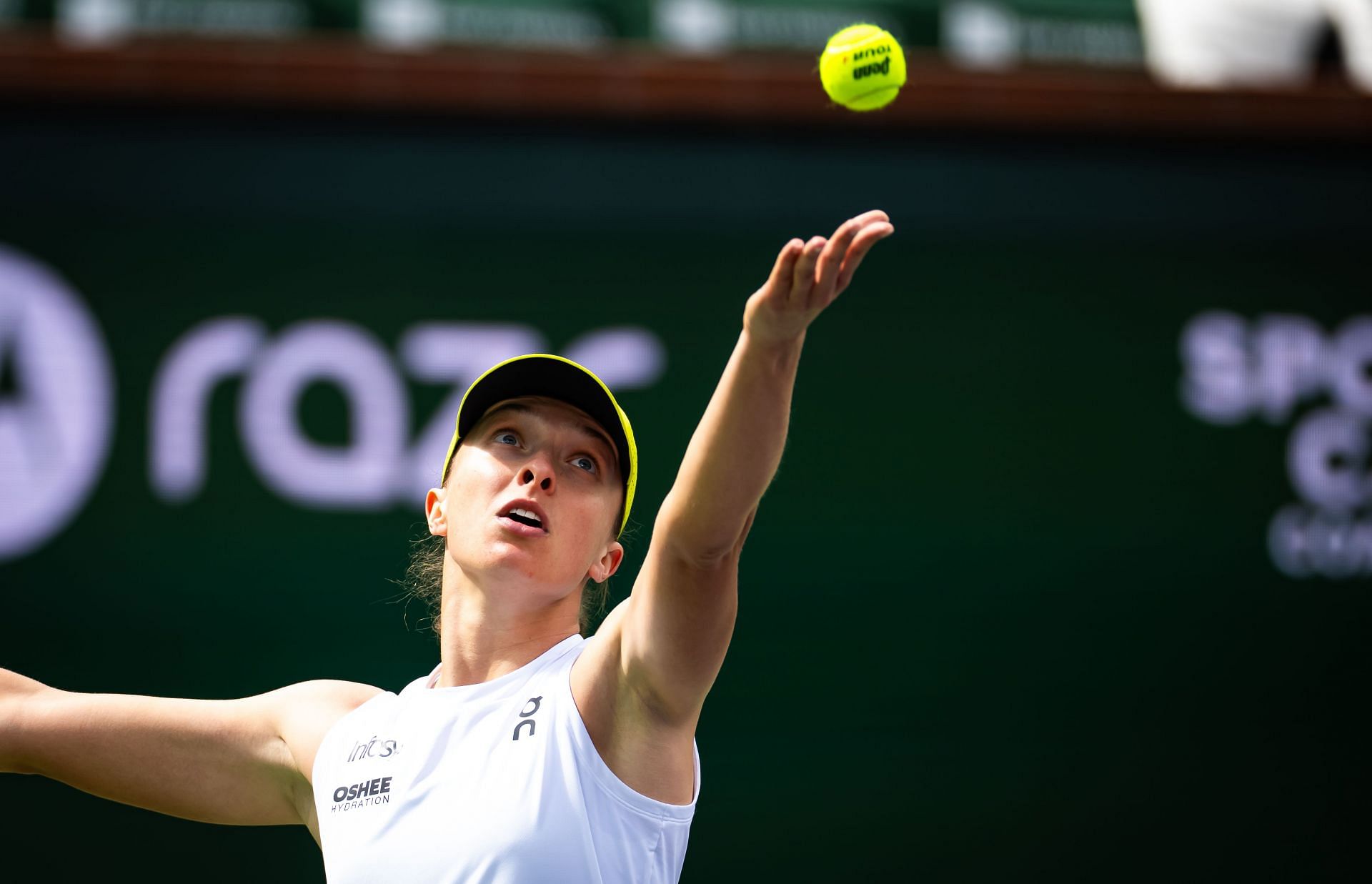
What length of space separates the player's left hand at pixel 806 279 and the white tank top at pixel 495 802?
2.34ft

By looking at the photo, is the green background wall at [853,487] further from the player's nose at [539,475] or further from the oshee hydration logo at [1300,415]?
the player's nose at [539,475]

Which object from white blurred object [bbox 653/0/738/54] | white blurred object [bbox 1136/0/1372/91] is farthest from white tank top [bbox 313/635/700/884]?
white blurred object [bbox 653/0/738/54]

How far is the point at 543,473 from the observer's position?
240 cm

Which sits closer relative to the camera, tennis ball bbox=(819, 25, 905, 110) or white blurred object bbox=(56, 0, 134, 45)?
tennis ball bbox=(819, 25, 905, 110)

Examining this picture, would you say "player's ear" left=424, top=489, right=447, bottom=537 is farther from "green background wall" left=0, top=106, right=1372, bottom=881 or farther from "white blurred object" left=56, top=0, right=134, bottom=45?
"white blurred object" left=56, top=0, right=134, bottom=45

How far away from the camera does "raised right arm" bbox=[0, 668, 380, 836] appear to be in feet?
8.33

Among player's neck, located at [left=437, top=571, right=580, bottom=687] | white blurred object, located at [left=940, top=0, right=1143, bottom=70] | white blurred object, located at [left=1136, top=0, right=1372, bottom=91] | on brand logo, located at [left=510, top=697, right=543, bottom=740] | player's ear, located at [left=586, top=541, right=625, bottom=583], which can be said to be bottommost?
on brand logo, located at [left=510, top=697, right=543, bottom=740]

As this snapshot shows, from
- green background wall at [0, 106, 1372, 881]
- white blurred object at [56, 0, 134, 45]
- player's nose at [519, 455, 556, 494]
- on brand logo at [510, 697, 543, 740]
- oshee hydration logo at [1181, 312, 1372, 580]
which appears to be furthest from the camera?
white blurred object at [56, 0, 134, 45]

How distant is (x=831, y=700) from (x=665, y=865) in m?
2.77

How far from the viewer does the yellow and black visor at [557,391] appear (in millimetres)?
2471

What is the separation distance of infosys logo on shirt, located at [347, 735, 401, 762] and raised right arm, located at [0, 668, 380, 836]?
19cm

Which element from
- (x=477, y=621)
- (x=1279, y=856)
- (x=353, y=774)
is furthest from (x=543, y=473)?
(x=1279, y=856)

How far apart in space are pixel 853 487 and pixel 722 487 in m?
3.22

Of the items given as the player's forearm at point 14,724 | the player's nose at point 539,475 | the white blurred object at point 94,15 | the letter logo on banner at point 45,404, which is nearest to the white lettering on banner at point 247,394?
the letter logo on banner at point 45,404
